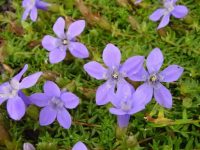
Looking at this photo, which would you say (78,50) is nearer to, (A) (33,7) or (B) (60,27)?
(B) (60,27)

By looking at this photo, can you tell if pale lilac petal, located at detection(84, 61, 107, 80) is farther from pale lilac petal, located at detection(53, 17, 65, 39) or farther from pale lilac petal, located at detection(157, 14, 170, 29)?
pale lilac petal, located at detection(157, 14, 170, 29)

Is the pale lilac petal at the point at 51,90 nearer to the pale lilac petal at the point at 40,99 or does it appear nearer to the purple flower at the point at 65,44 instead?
the pale lilac petal at the point at 40,99

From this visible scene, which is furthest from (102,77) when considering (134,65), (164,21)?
(164,21)

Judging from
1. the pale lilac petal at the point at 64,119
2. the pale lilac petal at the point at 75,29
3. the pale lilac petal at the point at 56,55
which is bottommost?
the pale lilac petal at the point at 64,119

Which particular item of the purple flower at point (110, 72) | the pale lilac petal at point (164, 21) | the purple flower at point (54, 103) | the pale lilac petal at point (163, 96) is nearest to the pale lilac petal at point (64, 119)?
the purple flower at point (54, 103)

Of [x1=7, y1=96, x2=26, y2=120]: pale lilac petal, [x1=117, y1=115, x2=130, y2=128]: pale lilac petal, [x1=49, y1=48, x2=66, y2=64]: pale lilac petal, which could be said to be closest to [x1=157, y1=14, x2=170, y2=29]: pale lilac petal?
[x1=49, y1=48, x2=66, y2=64]: pale lilac petal
